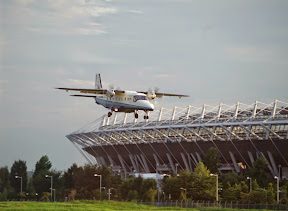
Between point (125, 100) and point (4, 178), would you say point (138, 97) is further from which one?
Result: point (4, 178)

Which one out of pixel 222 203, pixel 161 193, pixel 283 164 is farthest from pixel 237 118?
pixel 222 203

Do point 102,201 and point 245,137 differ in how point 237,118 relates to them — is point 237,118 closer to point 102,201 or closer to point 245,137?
point 245,137

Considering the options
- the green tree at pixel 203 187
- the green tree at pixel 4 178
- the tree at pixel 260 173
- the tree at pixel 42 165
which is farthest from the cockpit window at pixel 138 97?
the tree at pixel 42 165

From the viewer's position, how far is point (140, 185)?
146125mm

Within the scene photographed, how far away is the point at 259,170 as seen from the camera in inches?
5640

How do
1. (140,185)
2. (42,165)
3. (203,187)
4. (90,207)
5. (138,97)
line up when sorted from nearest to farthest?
(138,97), (90,207), (203,187), (140,185), (42,165)

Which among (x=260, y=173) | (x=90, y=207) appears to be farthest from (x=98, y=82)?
(x=260, y=173)

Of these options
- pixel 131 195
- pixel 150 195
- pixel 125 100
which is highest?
pixel 125 100

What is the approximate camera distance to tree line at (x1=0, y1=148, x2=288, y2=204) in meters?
128

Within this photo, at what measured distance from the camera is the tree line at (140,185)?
128000mm

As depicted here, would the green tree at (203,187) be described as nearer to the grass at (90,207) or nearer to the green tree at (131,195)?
the grass at (90,207)

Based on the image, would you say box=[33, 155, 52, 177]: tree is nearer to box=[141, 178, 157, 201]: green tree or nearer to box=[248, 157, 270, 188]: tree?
box=[141, 178, 157, 201]: green tree

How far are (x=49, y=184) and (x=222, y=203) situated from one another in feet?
165

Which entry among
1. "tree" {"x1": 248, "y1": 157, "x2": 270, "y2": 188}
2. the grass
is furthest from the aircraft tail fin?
"tree" {"x1": 248, "y1": 157, "x2": 270, "y2": 188}
